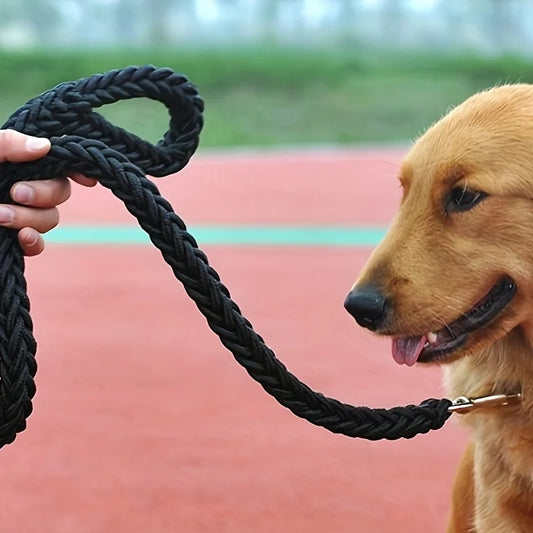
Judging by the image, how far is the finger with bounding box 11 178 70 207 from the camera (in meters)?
1.34

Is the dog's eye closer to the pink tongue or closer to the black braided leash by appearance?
the pink tongue

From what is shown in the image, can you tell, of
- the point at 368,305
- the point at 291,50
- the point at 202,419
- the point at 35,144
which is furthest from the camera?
the point at 291,50

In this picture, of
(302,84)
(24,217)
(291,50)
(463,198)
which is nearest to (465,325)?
(463,198)

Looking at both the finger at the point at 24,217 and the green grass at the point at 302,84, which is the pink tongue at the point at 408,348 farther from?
the green grass at the point at 302,84

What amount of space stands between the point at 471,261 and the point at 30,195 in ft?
2.82

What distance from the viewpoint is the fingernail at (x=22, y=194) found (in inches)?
52.9

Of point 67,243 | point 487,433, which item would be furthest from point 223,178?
point 487,433

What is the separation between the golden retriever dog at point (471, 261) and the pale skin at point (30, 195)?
63 cm

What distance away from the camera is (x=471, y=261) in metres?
1.72

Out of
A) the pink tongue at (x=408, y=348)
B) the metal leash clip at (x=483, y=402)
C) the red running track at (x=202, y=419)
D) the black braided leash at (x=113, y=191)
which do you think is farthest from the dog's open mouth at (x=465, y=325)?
the red running track at (x=202, y=419)

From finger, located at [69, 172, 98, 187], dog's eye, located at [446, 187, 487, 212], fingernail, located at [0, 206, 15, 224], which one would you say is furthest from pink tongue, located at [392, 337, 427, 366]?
fingernail, located at [0, 206, 15, 224]

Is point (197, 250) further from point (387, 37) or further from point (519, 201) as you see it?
point (387, 37)

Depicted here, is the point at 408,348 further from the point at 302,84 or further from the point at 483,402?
the point at 302,84

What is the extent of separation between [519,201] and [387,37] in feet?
45.2
